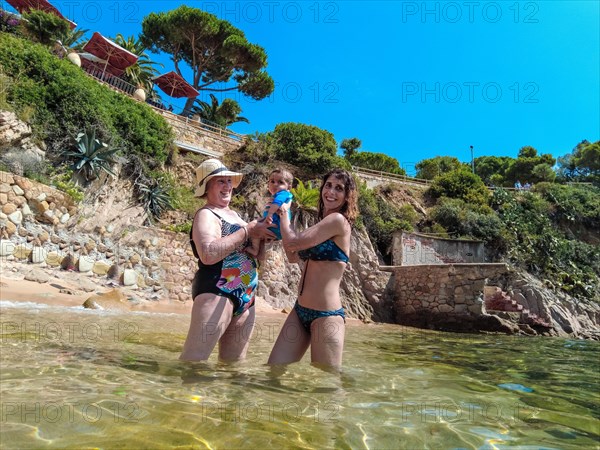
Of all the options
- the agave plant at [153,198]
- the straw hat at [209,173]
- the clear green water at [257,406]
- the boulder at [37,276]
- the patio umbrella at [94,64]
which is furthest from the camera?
the patio umbrella at [94,64]

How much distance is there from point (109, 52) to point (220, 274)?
949 inches

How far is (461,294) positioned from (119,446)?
544 inches

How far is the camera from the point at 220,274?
2.46 meters

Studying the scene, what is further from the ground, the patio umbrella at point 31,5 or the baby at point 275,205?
the patio umbrella at point 31,5

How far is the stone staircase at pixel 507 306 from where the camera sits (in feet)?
42.3

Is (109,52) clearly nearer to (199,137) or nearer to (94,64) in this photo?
(94,64)

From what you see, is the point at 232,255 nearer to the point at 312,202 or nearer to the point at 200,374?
the point at 200,374

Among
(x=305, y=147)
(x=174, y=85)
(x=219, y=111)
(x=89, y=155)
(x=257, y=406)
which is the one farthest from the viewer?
(x=219, y=111)

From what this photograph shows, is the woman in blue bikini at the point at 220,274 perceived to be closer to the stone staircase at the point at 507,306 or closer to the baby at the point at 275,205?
the baby at the point at 275,205

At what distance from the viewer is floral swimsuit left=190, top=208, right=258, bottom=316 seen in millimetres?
2441

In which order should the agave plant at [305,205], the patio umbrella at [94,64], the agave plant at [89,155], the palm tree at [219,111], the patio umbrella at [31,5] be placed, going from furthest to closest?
the palm tree at [219,111], the patio umbrella at [31,5], the patio umbrella at [94,64], the agave plant at [305,205], the agave plant at [89,155]

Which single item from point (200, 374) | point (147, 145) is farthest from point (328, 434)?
point (147, 145)

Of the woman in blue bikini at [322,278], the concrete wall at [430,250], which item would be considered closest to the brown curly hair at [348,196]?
the woman in blue bikini at [322,278]

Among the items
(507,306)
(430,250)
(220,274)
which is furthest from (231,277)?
(430,250)
